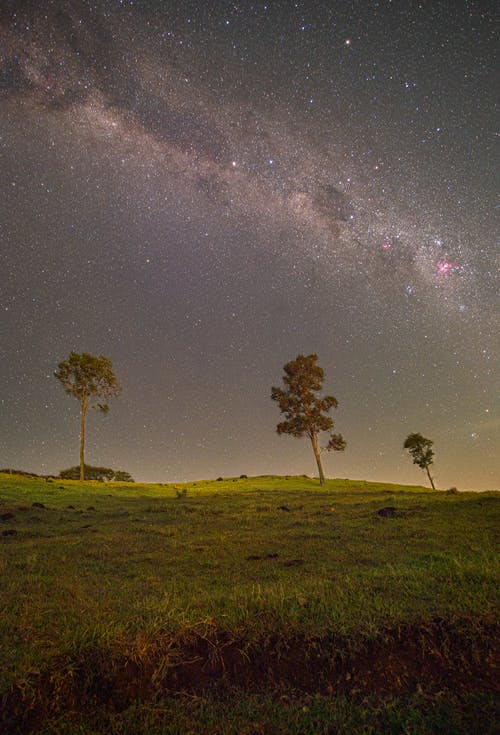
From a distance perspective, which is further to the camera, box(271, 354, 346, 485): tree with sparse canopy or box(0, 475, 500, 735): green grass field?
box(271, 354, 346, 485): tree with sparse canopy

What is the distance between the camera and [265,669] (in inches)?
184

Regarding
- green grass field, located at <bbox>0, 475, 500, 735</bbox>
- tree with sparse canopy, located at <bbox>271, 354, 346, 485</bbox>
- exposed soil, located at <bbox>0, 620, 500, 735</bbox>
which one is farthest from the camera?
tree with sparse canopy, located at <bbox>271, 354, 346, 485</bbox>

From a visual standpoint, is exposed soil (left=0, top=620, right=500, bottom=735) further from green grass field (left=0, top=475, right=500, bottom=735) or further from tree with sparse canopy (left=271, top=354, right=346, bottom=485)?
tree with sparse canopy (left=271, top=354, right=346, bottom=485)

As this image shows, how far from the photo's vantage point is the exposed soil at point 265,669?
13.5 ft

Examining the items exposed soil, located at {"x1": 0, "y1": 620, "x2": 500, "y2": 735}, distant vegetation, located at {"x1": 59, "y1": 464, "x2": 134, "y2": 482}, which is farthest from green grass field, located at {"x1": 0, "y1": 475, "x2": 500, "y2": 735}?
distant vegetation, located at {"x1": 59, "y1": 464, "x2": 134, "y2": 482}

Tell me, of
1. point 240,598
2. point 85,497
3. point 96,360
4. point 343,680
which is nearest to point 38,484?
point 85,497

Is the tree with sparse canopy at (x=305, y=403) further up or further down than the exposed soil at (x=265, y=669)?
further up

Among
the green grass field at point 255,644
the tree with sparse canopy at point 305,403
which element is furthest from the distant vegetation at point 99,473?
the green grass field at point 255,644

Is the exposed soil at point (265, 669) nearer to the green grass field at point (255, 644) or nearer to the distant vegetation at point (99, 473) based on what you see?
the green grass field at point (255, 644)

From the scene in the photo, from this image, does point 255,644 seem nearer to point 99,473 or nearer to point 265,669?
point 265,669

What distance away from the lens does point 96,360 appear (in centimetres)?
5803

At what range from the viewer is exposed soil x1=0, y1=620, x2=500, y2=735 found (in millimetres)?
4102

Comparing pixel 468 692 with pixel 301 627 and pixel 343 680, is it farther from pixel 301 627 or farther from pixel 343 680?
pixel 301 627

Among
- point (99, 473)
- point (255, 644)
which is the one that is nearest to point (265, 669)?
point (255, 644)
